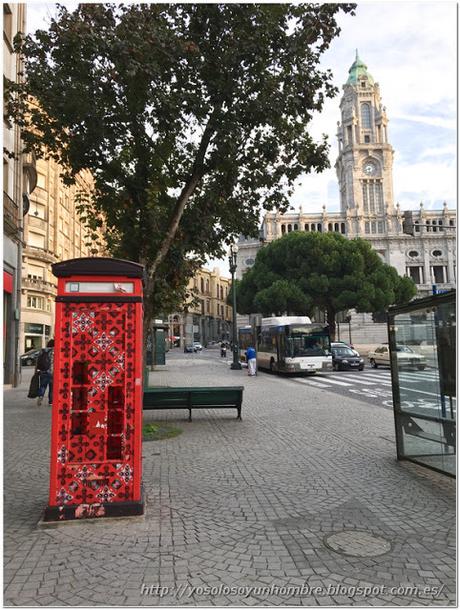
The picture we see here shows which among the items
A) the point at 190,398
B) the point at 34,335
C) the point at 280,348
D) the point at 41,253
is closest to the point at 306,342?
the point at 280,348

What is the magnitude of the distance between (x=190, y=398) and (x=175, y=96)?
19.9 ft

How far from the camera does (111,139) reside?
977 centimetres

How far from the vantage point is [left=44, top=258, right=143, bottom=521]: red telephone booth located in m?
4.72

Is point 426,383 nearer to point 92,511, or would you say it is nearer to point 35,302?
point 92,511

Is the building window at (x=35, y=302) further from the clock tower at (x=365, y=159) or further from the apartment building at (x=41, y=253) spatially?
the clock tower at (x=365, y=159)

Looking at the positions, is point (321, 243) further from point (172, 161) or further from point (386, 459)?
point (386, 459)

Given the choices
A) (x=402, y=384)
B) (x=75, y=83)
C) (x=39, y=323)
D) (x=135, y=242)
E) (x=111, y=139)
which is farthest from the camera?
(x=39, y=323)

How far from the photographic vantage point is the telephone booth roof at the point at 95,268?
4.87 m

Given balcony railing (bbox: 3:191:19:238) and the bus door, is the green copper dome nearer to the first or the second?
the bus door

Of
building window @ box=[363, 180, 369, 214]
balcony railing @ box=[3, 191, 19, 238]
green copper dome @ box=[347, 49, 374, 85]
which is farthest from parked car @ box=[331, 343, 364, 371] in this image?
green copper dome @ box=[347, 49, 374, 85]

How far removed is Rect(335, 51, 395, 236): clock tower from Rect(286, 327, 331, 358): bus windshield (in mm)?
83145

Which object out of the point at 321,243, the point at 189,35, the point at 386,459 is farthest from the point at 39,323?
the point at 386,459

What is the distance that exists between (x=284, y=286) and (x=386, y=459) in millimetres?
45975

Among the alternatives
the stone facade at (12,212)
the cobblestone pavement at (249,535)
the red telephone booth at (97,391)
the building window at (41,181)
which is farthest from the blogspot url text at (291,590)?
the building window at (41,181)
